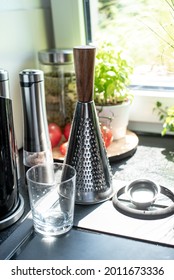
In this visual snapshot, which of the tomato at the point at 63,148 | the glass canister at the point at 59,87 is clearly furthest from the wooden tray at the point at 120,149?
the glass canister at the point at 59,87

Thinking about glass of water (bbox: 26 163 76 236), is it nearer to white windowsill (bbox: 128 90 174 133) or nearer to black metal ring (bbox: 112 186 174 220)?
black metal ring (bbox: 112 186 174 220)

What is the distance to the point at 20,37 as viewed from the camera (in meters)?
0.93

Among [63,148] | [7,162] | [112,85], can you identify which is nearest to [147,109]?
[112,85]

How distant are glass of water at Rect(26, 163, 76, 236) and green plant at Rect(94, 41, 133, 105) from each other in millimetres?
263

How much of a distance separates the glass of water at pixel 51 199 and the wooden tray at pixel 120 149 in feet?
0.57

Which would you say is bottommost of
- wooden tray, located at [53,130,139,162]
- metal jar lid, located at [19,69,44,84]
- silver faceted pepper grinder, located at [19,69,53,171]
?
wooden tray, located at [53,130,139,162]

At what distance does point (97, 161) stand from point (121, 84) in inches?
11.5

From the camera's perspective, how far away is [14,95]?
93cm

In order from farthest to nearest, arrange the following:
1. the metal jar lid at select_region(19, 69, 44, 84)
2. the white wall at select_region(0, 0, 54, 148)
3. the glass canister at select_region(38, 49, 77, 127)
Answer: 1. the glass canister at select_region(38, 49, 77, 127)
2. the white wall at select_region(0, 0, 54, 148)
3. the metal jar lid at select_region(19, 69, 44, 84)

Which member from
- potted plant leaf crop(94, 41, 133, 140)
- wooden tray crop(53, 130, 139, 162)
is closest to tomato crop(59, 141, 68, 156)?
wooden tray crop(53, 130, 139, 162)

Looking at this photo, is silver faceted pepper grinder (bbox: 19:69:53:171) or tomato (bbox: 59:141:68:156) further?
tomato (bbox: 59:141:68:156)

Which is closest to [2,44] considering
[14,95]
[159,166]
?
[14,95]

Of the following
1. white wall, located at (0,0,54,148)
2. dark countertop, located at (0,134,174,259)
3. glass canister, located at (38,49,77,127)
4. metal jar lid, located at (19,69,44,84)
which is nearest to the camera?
dark countertop, located at (0,134,174,259)

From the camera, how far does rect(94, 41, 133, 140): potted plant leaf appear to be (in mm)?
900
